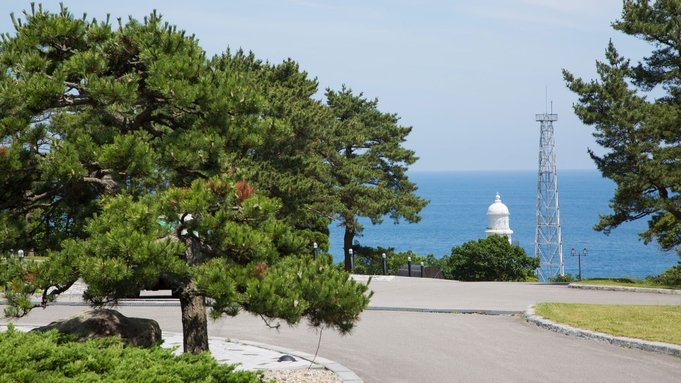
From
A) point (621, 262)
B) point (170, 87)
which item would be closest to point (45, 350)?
point (170, 87)

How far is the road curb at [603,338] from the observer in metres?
12.1

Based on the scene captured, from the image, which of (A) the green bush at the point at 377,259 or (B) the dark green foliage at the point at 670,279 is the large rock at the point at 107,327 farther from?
(A) the green bush at the point at 377,259

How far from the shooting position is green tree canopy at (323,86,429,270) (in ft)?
114

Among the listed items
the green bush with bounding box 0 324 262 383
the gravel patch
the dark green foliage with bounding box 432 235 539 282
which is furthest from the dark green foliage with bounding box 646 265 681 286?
the green bush with bounding box 0 324 262 383

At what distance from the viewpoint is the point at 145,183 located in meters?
9.00

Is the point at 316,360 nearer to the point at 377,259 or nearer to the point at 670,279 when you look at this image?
the point at 670,279

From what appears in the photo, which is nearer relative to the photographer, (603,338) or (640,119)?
(603,338)

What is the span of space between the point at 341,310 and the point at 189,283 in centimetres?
189

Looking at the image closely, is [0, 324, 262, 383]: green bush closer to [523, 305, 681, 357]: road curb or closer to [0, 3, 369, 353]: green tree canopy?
[0, 3, 369, 353]: green tree canopy

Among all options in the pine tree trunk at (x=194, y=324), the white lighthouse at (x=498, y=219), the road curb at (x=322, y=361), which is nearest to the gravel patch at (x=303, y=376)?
the road curb at (x=322, y=361)

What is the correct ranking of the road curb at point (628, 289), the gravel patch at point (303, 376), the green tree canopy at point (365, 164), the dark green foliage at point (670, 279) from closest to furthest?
the gravel patch at point (303, 376) → the road curb at point (628, 289) → the dark green foliage at point (670, 279) → the green tree canopy at point (365, 164)

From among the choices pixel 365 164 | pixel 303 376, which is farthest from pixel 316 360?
pixel 365 164

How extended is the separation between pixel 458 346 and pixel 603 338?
113 inches

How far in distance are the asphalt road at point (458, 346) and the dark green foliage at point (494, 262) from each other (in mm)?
19549
